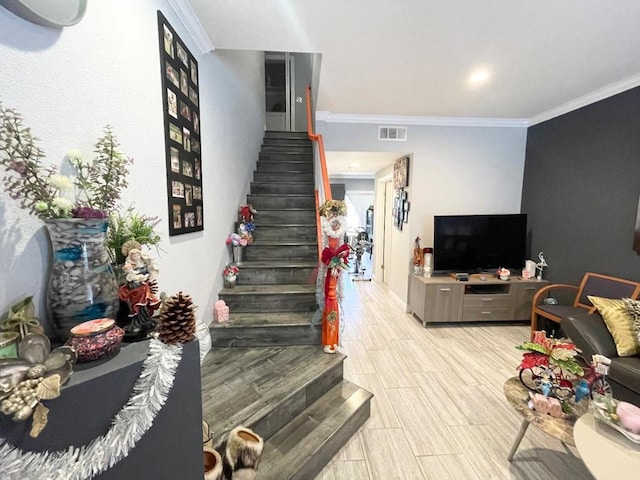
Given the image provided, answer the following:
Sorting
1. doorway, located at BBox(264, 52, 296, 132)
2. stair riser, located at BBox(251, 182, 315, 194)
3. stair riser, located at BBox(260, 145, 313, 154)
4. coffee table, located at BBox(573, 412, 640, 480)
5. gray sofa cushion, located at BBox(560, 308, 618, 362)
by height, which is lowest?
coffee table, located at BBox(573, 412, 640, 480)

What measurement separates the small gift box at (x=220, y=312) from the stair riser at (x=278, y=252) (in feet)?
2.35

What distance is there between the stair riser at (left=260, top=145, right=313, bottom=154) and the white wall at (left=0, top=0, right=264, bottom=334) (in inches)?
75.0

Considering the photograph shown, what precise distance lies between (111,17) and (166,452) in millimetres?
Answer: 1605

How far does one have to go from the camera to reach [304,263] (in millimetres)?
2717

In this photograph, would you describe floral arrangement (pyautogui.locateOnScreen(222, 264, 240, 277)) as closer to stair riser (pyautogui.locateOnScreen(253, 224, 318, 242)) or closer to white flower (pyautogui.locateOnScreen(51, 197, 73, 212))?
stair riser (pyautogui.locateOnScreen(253, 224, 318, 242))

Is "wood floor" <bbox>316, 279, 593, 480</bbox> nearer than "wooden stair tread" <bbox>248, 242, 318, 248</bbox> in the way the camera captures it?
Yes

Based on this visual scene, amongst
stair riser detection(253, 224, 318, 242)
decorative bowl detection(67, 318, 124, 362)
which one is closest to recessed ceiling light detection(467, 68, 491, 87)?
stair riser detection(253, 224, 318, 242)

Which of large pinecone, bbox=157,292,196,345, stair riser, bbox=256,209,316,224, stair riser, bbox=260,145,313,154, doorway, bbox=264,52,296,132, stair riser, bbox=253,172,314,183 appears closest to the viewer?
large pinecone, bbox=157,292,196,345

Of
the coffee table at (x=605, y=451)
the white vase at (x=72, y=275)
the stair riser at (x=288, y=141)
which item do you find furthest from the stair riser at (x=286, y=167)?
the coffee table at (x=605, y=451)

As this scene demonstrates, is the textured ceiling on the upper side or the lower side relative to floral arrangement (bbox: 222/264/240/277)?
upper

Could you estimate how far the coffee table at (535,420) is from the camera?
1.31 meters

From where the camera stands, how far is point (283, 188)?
3.54 meters

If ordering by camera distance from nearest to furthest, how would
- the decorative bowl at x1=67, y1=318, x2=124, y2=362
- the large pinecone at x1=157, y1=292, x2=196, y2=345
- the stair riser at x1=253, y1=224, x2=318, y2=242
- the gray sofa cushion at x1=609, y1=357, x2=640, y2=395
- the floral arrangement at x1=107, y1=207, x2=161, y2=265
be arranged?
→ the decorative bowl at x1=67, y1=318, x2=124, y2=362, the large pinecone at x1=157, y1=292, x2=196, y2=345, the floral arrangement at x1=107, y1=207, x2=161, y2=265, the gray sofa cushion at x1=609, y1=357, x2=640, y2=395, the stair riser at x1=253, y1=224, x2=318, y2=242

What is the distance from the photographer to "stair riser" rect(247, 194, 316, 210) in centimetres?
A: 333
